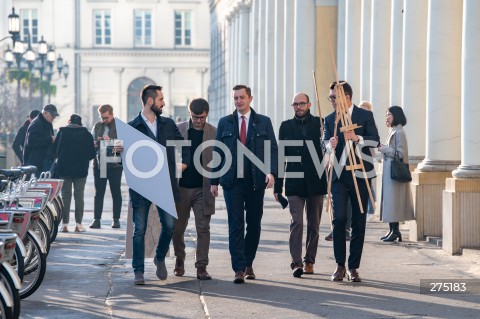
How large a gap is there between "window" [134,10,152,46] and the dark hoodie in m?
89.6

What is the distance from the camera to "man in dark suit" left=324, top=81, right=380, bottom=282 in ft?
42.6

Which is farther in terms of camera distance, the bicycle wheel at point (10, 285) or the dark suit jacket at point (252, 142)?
the dark suit jacket at point (252, 142)

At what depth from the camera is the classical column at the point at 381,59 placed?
23.9 metres

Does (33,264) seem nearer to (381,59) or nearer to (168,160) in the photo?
(168,160)

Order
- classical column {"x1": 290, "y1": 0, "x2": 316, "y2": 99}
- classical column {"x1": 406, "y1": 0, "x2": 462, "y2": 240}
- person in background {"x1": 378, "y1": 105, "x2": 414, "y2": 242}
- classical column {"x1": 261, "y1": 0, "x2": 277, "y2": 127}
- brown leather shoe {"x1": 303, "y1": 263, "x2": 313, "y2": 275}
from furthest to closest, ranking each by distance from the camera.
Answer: classical column {"x1": 261, "y1": 0, "x2": 277, "y2": 127} < classical column {"x1": 290, "y1": 0, "x2": 316, "y2": 99} < classical column {"x1": 406, "y1": 0, "x2": 462, "y2": 240} < person in background {"x1": 378, "y1": 105, "x2": 414, "y2": 242} < brown leather shoe {"x1": 303, "y1": 263, "x2": 313, "y2": 275}

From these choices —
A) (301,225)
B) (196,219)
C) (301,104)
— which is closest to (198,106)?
(301,104)

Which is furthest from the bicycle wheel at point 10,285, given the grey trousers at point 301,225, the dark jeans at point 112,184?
the dark jeans at point 112,184

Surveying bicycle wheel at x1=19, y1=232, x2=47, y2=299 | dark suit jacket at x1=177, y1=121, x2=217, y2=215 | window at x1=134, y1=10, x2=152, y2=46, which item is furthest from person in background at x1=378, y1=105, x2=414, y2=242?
window at x1=134, y1=10, x2=152, y2=46

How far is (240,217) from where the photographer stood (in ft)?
43.5

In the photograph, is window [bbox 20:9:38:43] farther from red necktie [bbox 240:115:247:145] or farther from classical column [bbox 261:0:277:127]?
red necktie [bbox 240:115:247:145]

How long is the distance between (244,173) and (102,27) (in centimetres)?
9822

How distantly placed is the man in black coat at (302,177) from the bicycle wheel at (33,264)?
2426mm

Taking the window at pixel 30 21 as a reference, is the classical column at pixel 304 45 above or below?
below

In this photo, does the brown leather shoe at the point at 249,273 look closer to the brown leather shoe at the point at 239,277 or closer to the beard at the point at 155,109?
the brown leather shoe at the point at 239,277
